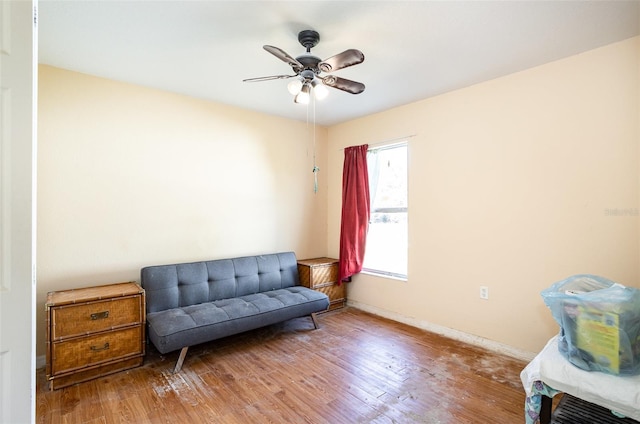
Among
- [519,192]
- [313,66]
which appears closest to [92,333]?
[313,66]

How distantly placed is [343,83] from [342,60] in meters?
0.34

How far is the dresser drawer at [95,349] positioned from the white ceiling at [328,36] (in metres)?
2.17

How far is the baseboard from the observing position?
2678mm

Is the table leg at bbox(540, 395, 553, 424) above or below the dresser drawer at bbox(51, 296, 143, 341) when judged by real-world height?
below

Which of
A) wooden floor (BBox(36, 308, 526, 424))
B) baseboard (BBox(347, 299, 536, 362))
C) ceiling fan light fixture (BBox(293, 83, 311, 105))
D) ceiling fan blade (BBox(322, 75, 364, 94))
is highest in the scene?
ceiling fan blade (BBox(322, 75, 364, 94))

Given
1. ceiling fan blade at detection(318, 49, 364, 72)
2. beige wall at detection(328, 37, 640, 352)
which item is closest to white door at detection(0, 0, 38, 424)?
ceiling fan blade at detection(318, 49, 364, 72)

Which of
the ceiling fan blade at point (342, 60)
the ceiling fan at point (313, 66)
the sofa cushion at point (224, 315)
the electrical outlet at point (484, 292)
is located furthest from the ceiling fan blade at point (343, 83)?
the electrical outlet at point (484, 292)

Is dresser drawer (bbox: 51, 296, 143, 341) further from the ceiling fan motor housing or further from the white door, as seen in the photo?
the ceiling fan motor housing

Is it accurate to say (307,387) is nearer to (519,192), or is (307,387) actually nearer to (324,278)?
(324,278)

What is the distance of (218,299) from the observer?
314 cm

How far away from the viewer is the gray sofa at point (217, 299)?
8.09 ft

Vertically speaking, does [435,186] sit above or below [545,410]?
above

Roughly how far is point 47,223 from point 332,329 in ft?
9.20

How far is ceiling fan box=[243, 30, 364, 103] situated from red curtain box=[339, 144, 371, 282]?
1654 mm
